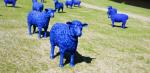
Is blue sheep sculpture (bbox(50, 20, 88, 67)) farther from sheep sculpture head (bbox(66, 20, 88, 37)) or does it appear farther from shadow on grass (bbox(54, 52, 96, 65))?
shadow on grass (bbox(54, 52, 96, 65))

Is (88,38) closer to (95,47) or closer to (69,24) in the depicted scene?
(95,47)

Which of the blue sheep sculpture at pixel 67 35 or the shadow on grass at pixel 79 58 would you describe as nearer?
the blue sheep sculpture at pixel 67 35

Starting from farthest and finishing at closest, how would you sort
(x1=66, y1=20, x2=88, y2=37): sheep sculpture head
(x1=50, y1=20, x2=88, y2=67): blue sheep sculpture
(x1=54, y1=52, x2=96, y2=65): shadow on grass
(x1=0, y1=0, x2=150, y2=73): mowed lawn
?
(x1=54, y1=52, x2=96, y2=65): shadow on grass
(x1=0, y1=0, x2=150, y2=73): mowed lawn
(x1=50, y1=20, x2=88, y2=67): blue sheep sculpture
(x1=66, y1=20, x2=88, y2=37): sheep sculpture head

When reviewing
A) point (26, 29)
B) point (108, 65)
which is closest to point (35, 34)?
point (26, 29)

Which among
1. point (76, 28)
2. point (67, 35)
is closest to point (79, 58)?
point (67, 35)

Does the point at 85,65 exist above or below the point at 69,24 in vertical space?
below

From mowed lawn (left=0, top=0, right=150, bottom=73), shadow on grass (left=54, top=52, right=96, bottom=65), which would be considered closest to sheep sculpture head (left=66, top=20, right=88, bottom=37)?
mowed lawn (left=0, top=0, right=150, bottom=73)

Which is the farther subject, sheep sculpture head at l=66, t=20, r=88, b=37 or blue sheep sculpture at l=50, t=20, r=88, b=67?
blue sheep sculpture at l=50, t=20, r=88, b=67

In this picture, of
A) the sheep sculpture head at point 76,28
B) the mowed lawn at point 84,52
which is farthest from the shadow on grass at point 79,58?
the sheep sculpture head at point 76,28

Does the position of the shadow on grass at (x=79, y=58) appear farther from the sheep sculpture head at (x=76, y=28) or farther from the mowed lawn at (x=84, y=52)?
the sheep sculpture head at (x=76, y=28)

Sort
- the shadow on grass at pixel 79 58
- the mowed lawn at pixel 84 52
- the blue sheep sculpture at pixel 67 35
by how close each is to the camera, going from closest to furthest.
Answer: the blue sheep sculpture at pixel 67 35 → the mowed lawn at pixel 84 52 → the shadow on grass at pixel 79 58

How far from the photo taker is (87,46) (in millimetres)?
12883

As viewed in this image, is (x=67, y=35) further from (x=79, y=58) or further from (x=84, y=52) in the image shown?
(x=84, y=52)

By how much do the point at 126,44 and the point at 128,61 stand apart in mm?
3084
